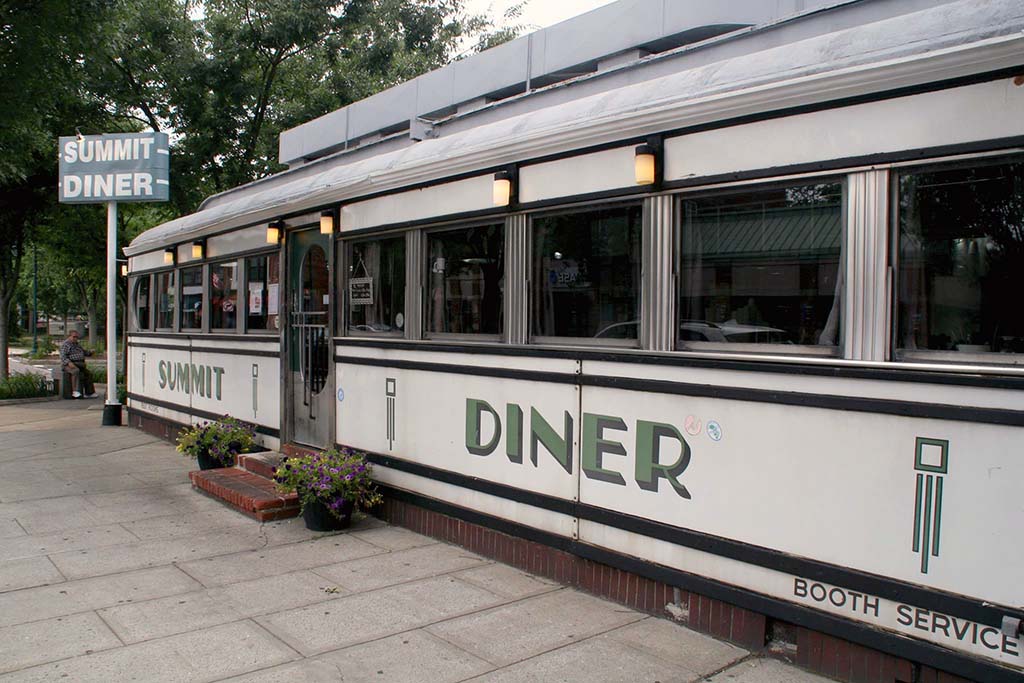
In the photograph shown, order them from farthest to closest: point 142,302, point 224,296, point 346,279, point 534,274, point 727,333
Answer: point 142,302
point 224,296
point 346,279
point 534,274
point 727,333

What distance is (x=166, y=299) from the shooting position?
11.5 metres

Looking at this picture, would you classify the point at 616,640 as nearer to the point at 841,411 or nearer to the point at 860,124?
the point at 841,411

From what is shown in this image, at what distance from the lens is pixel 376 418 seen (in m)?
6.62

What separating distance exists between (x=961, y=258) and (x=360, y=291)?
475cm

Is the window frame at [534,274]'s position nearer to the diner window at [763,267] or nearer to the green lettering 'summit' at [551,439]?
the diner window at [763,267]

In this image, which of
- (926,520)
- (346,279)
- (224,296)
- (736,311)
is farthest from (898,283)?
(224,296)

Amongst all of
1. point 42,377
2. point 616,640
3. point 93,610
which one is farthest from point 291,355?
point 42,377

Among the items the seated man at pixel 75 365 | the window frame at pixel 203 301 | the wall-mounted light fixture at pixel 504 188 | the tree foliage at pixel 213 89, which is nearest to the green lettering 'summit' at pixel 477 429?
the wall-mounted light fixture at pixel 504 188

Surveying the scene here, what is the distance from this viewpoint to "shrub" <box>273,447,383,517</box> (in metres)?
6.15

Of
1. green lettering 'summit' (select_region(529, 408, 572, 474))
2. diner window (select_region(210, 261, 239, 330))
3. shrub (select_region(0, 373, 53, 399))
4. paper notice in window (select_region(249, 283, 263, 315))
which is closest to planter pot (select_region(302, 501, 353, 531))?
green lettering 'summit' (select_region(529, 408, 572, 474))

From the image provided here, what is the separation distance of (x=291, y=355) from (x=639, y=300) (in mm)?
4578

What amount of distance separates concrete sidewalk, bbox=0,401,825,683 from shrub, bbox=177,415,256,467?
1206mm

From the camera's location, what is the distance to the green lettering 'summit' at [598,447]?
15.0 ft

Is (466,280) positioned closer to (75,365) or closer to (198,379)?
(198,379)
